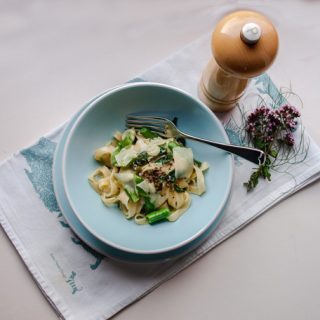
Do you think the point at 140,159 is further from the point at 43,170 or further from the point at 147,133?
the point at 43,170

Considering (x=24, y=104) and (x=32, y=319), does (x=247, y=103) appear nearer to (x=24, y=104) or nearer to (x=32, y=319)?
(x=24, y=104)

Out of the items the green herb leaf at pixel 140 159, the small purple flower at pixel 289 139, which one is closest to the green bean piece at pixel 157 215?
the green herb leaf at pixel 140 159

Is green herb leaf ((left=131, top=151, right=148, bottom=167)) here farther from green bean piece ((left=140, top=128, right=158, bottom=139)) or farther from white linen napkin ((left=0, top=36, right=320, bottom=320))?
white linen napkin ((left=0, top=36, right=320, bottom=320))

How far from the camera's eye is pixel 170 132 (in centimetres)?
138

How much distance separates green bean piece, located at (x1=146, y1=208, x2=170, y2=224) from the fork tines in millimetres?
226

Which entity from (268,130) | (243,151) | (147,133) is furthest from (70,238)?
(268,130)

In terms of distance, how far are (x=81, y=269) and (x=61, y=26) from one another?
721mm

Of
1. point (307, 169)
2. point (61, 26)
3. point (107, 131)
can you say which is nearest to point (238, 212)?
point (307, 169)

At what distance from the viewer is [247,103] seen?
4.76 feet

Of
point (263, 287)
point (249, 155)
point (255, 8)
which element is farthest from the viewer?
point (255, 8)

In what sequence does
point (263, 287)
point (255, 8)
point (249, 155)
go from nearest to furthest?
1. point (249, 155)
2. point (263, 287)
3. point (255, 8)

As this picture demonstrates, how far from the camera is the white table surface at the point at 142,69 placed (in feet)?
4.58

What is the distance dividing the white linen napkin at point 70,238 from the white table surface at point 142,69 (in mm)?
37

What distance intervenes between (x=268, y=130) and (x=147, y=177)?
38cm
